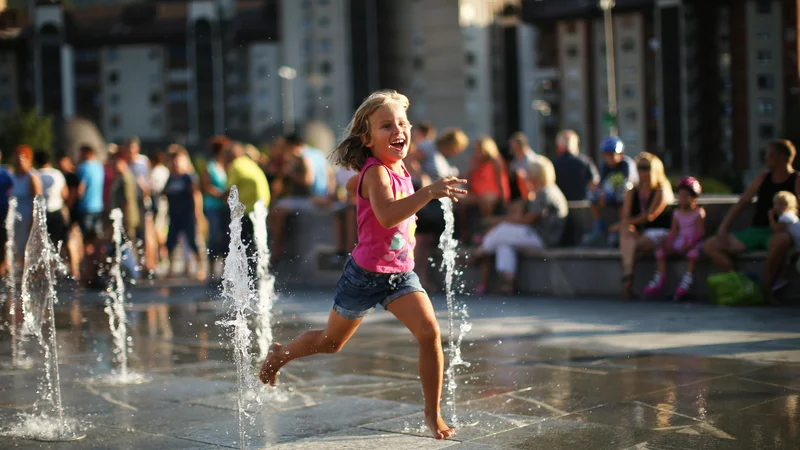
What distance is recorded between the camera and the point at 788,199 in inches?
412

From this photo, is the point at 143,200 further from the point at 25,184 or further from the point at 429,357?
the point at 429,357

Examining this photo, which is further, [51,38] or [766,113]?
[51,38]

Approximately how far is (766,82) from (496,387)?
9188 centimetres

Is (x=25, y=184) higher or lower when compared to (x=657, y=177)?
higher

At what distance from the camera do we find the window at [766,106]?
91.2 metres

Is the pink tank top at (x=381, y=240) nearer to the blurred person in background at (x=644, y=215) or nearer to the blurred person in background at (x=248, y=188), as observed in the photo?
the blurred person in background at (x=644, y=215)

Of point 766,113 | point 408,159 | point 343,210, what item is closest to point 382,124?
point 408,159

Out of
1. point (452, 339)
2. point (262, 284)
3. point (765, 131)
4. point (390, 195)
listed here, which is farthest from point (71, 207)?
point (765, 131)

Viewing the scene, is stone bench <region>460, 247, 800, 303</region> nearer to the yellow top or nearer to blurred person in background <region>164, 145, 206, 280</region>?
the yellow top

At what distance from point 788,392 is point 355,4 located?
102856 mm

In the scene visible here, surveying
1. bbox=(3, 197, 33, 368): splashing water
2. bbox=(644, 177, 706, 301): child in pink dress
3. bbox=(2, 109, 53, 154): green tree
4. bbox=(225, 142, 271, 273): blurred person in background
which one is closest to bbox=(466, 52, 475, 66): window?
bbox=(2, 109, 53, 154): green tree

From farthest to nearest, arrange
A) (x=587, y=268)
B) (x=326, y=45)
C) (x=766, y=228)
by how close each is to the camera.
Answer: (x=326, y=45), (x=587, y=268), (x=766, y=228)

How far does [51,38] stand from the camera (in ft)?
354

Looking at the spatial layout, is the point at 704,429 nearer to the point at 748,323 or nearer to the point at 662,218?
the point at 748,323
